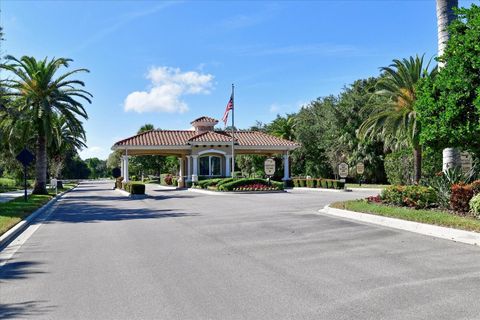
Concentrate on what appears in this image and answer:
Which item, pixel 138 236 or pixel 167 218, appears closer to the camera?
pixel 138 236

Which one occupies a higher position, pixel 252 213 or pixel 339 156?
pixel 339 156

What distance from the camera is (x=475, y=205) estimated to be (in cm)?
1140

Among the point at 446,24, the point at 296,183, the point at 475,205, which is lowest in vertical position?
the point at 475,205

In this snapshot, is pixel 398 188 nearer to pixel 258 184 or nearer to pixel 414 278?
pixel 414 278

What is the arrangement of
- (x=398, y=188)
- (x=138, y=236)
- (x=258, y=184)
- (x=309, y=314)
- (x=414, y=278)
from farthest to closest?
(x=258, y=184)
(x=398, y=188)
(x=138, y=236)
(x=414, y=278)
(x=309, y=314)

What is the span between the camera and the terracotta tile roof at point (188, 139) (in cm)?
4097

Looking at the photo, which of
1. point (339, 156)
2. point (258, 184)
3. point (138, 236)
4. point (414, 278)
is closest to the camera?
point (414, 278)

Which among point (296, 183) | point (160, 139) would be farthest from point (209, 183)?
point (296, 183)

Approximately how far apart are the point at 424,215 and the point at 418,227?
871 mm

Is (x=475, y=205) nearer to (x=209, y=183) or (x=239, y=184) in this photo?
(x=239, y=184)

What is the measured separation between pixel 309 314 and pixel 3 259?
6347 millimetres

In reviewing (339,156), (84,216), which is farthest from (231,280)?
(339,156)

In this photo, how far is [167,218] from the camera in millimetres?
15266

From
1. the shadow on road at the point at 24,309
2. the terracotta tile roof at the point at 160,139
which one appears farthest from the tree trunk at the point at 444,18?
the terracotta tile roof at the point at 160,139
